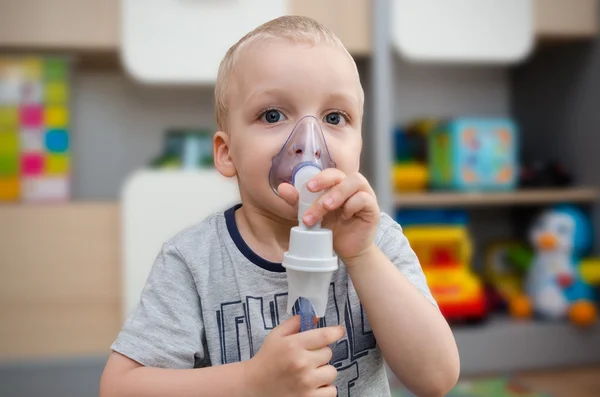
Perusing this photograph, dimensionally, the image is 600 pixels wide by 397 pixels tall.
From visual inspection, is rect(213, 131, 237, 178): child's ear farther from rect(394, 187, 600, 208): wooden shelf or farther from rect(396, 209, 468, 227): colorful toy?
rect(396, 209, 468, 227): colorful toy

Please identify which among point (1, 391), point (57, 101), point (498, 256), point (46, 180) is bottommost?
point (1, 391)

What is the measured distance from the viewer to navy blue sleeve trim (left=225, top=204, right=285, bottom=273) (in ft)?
1.85

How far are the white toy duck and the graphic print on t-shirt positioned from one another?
3.66 ft

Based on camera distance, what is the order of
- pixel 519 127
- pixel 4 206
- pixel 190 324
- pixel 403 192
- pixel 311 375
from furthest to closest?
pixel 519 127 < pixel 403 192 < pixel 4 206 < pixel 190 324 < pixel 311 375

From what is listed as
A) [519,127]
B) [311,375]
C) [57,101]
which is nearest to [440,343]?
[311,375]

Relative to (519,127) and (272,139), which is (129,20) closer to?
(272,139)

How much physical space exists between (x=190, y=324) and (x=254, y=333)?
2.4 inches

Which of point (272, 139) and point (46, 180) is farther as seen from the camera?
point (46, 180)

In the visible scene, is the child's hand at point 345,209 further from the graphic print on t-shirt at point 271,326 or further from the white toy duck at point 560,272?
the white toy duck at point 560,272

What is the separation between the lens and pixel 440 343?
0.50 m

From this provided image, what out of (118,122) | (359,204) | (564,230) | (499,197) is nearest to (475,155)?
(499,197)

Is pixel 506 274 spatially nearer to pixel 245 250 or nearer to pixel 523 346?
pixel 523 346

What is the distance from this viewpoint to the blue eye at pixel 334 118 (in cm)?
53

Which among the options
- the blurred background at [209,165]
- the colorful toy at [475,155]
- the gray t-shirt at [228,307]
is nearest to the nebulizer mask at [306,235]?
the gray t-shirt at [228,307]
